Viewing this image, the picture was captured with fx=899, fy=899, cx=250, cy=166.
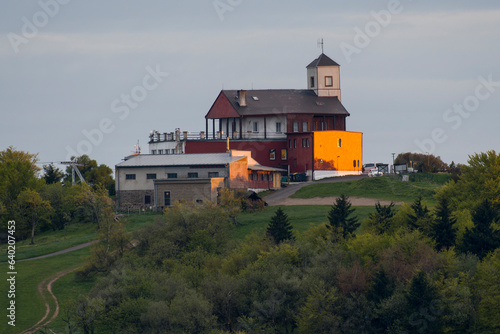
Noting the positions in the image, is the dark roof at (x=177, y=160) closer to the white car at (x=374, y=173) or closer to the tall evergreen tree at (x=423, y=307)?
the white car at (x=374, y=173)

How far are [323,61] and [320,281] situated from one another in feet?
196

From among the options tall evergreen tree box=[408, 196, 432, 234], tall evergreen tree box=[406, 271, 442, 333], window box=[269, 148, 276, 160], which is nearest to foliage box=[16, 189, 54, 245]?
window box=[269, 148, 276, 160]

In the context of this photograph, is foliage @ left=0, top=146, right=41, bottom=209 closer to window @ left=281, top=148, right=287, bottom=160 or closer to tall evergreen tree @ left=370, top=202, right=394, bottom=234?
window @ left=281, top=148, right=287, bottom=160

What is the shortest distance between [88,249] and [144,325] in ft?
64.6

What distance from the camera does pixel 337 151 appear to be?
97.3 meters

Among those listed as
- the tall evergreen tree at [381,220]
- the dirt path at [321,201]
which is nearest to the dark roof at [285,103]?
the dirt path at [321,201]

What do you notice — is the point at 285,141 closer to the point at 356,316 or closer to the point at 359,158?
the point at 359,158

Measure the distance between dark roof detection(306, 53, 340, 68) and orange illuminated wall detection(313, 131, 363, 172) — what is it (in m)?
11.2

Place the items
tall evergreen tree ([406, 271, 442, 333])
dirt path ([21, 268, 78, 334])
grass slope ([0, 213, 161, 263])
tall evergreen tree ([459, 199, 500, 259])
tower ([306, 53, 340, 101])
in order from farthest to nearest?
1. tower ([306, 53, 340, 101])
2. grass slope ([0, 213, 161, 263])
3. tall evergreen tree ([459, 199, 500, 259])
4. dirt path ([21, 268, 78, 334])
5. tall evergreen tree ([406, 271, 442, 333])

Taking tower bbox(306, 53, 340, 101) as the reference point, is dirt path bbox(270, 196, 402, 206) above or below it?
below

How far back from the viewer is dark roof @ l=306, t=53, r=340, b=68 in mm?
106438

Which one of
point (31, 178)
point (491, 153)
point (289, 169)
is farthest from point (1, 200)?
point (491, 153)

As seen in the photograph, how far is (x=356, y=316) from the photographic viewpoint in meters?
49.1

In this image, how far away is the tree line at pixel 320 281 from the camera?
1901 inches
